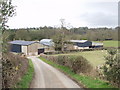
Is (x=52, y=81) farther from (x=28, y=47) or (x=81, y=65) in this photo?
(x=28, y=47)

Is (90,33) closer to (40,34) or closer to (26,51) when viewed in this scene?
(40,34)

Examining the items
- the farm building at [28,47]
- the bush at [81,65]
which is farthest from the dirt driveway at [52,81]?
the farm building at [28,47]

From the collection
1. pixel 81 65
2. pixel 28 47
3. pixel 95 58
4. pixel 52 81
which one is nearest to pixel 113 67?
pixel 52 81

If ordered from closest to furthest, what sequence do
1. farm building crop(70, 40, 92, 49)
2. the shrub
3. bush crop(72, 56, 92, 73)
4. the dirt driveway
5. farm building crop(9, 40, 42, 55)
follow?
the shrub < the dirt driveway < bush crop(72, 56, 92, 73) < farm building crop(9, 40, 42, 55) < farm building crop(70, 40, 92, 49)


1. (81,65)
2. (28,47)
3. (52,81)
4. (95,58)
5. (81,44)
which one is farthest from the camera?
(81,44)

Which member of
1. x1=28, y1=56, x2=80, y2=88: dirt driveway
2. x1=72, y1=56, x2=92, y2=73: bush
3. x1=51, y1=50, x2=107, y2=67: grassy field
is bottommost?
x1=51, y1=50, x2=107, y2=67: grassy field

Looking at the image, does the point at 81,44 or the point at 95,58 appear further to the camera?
the point at 81,44

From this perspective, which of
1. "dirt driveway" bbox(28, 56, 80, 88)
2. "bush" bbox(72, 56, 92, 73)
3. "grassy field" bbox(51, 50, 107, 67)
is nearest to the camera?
"dirt driveway" bbox(28, 56, 80, 88)

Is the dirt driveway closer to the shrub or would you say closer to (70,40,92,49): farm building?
the shrub

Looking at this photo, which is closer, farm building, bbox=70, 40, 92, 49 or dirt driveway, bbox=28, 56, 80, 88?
dirt driveway, bbox=28, 56, 80, 88

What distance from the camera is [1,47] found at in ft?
25.0

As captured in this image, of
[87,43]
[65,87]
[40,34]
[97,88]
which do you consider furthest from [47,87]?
[40,34]

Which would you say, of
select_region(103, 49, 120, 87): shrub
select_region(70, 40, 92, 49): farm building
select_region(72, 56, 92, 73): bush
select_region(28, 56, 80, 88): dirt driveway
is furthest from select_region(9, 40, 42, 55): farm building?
select_region(103, 49, 120, 87): shrub

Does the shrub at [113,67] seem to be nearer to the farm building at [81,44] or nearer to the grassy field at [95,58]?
the grassy field at [95,58]
